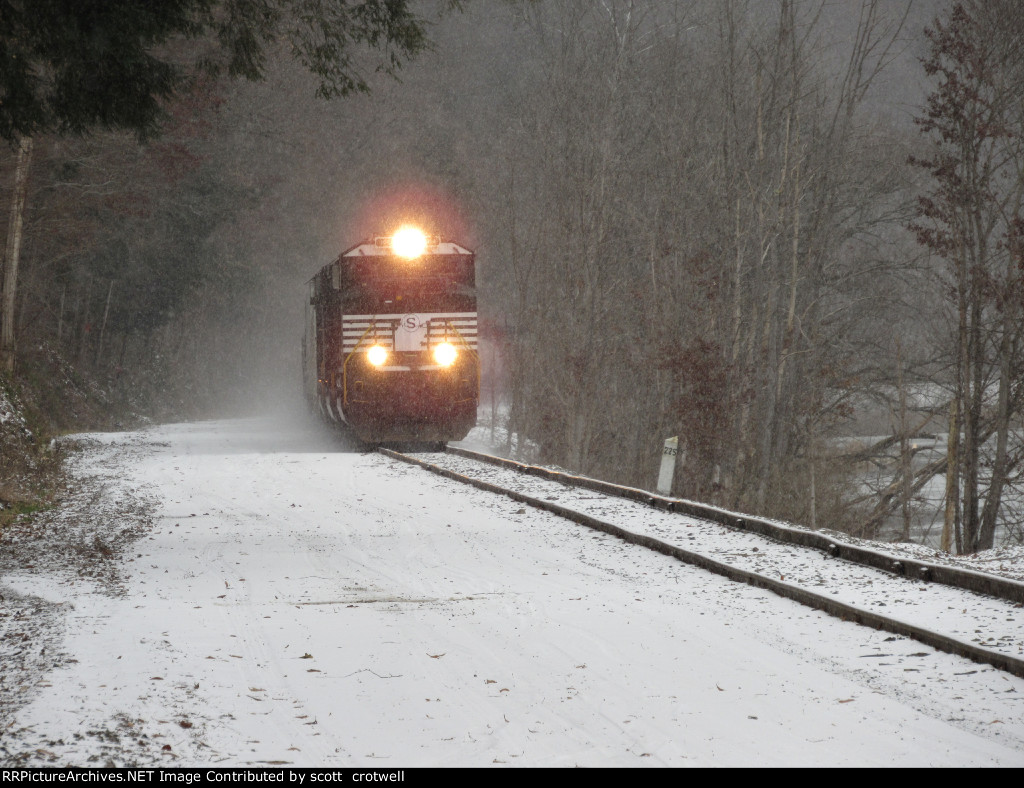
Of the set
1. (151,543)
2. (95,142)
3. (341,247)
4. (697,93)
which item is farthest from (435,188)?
(151,543)

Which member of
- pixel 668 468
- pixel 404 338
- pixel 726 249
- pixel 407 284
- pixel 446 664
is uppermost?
pixel 726 249

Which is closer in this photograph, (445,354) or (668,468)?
(668,468)

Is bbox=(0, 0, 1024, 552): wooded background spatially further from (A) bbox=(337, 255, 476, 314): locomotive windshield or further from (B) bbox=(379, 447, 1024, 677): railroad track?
(B) bbox=(379, 447, 1024, 677): railroad track

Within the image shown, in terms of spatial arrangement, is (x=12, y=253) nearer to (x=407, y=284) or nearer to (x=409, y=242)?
(x=409, y=242)

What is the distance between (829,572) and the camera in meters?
8.27

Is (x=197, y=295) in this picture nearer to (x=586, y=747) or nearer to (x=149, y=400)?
(x=149, y=400)

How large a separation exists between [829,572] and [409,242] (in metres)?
13.7

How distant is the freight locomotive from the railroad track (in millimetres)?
7200

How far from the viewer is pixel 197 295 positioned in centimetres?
4403

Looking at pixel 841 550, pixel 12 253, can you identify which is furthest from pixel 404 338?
pixel 841 550

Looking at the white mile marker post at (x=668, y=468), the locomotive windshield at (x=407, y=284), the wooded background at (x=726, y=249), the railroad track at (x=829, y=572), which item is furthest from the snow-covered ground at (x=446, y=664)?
the locomotive windshield at (x=407, y=284)

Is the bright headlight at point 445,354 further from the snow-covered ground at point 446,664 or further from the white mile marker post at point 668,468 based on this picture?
the snow-covered ground at point 446,664

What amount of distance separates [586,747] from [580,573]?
395 centimetres

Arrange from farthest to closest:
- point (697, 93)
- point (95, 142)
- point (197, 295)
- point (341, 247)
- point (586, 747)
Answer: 1. point (341, 247)
2. point (197, 295)
3. point (697, 93)
4. point (95, 142)
5. point (586, 747)
